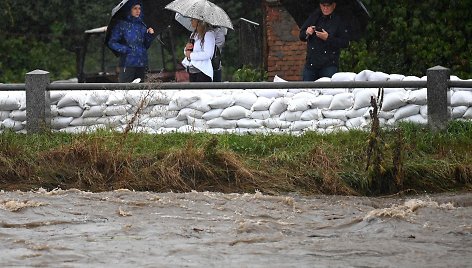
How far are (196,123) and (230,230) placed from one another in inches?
145

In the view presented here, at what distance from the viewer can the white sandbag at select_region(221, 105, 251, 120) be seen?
1619 centimetres

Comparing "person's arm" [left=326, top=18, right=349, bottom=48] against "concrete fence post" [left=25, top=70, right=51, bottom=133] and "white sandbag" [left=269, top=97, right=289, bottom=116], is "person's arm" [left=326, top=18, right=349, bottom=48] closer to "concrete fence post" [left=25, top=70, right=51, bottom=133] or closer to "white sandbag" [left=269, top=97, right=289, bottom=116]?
"white sandbag" [left=269, top=97, right=289, bottom=116]

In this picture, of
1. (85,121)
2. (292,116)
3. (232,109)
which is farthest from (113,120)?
(292,116)

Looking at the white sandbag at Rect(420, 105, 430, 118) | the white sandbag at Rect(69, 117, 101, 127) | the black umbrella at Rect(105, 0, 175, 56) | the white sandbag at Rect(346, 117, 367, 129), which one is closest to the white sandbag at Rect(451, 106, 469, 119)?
the white sandbag at Rect(420, 105, 430, 118)

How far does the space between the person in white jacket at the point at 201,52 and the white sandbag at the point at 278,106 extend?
1.71 metres

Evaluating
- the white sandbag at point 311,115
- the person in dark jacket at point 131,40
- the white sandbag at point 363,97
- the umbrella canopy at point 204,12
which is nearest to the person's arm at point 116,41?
the person in dark jacket at point 131,40

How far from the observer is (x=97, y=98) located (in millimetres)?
16469

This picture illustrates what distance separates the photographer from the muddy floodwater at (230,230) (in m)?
11.4

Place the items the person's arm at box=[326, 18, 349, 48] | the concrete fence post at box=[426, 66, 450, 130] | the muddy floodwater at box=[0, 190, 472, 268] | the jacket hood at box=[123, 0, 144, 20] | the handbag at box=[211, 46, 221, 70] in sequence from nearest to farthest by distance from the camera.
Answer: the muddy floodwater at box=[0, 190, 472, 268]
the concrete fence post at box=[426, 66, 450, 130]
the person's arm at box=[326, 18, 349, 48]
the handbag at box=[211, 46, 221, 70]
the jacket hood at box=[123, 0, 144, 20]

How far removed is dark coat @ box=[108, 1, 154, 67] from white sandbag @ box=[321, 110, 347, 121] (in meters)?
3.57

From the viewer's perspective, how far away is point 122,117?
16.4m

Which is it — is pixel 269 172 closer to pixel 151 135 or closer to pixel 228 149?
pixel 228 149

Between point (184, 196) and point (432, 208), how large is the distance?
263 centimetres

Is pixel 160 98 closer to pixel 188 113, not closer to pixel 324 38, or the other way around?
pixel 188 113
